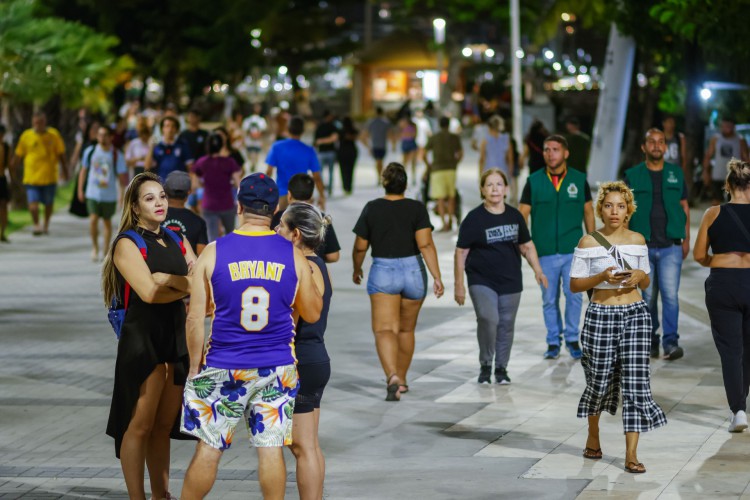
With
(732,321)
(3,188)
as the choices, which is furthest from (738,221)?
(3,188)

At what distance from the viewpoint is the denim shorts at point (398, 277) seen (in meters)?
10.4

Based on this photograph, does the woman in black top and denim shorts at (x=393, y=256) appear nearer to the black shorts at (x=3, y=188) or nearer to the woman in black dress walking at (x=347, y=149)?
the black shorts at (x=3, y=188)

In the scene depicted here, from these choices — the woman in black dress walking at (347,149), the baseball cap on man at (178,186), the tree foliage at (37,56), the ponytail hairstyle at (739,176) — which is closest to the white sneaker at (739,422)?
the ponytail hairstyle at (739,176)

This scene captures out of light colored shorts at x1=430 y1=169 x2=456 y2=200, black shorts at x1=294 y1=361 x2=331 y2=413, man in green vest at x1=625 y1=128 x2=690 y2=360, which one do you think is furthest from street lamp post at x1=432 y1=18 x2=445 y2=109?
black shorts at x1=294 y1=361 x2=331 y2=413

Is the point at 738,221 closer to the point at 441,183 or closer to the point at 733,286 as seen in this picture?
the point at 733,286

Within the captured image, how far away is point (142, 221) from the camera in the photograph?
7.15 metres

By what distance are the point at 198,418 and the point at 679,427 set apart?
4.02 metres

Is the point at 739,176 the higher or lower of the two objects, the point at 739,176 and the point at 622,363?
the higher

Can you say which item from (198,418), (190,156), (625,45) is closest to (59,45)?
(190,156)

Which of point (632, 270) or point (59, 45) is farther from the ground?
point (59, 45)

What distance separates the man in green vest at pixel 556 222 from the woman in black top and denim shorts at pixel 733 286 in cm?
268

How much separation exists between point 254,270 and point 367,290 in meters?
4.27

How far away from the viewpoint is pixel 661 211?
11633 mm

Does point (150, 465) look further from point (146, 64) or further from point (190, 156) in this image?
point (146, 64)
